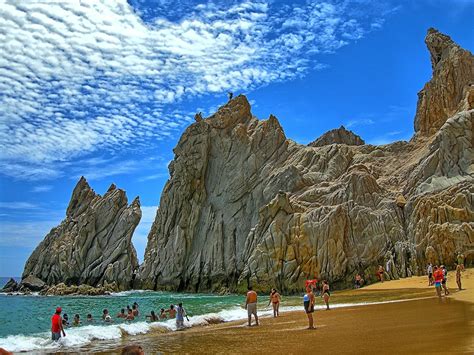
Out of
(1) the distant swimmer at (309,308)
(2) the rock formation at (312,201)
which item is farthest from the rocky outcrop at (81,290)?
(1) the distant swimmer at (309,308)

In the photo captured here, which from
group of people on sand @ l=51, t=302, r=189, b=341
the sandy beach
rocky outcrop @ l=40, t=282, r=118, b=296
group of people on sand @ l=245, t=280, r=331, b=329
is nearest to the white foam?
group of people on sand @ l=51, t=302, r=189, b=341

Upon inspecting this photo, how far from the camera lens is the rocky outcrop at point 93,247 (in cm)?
8006

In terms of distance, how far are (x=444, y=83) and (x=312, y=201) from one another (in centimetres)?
2664

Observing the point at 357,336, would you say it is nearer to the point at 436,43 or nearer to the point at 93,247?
the point at 436,43

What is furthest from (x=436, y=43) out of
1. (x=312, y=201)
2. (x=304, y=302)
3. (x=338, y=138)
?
(x=304, y=302)

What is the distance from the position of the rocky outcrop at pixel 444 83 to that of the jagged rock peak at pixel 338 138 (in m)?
22.0

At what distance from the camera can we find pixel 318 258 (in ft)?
172

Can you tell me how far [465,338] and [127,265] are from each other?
7217 centimetres

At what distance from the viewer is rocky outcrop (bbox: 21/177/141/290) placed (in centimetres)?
8006

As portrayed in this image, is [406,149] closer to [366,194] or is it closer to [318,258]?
[366,194]

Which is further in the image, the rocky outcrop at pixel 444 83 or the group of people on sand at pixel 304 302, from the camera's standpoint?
the rocky outcrop at pixel 444 83

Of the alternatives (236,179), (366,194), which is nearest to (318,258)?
(366,194)

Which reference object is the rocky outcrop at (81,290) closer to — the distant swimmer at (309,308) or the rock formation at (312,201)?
the rock formation at (312,201)

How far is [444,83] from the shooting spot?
2685 inches
